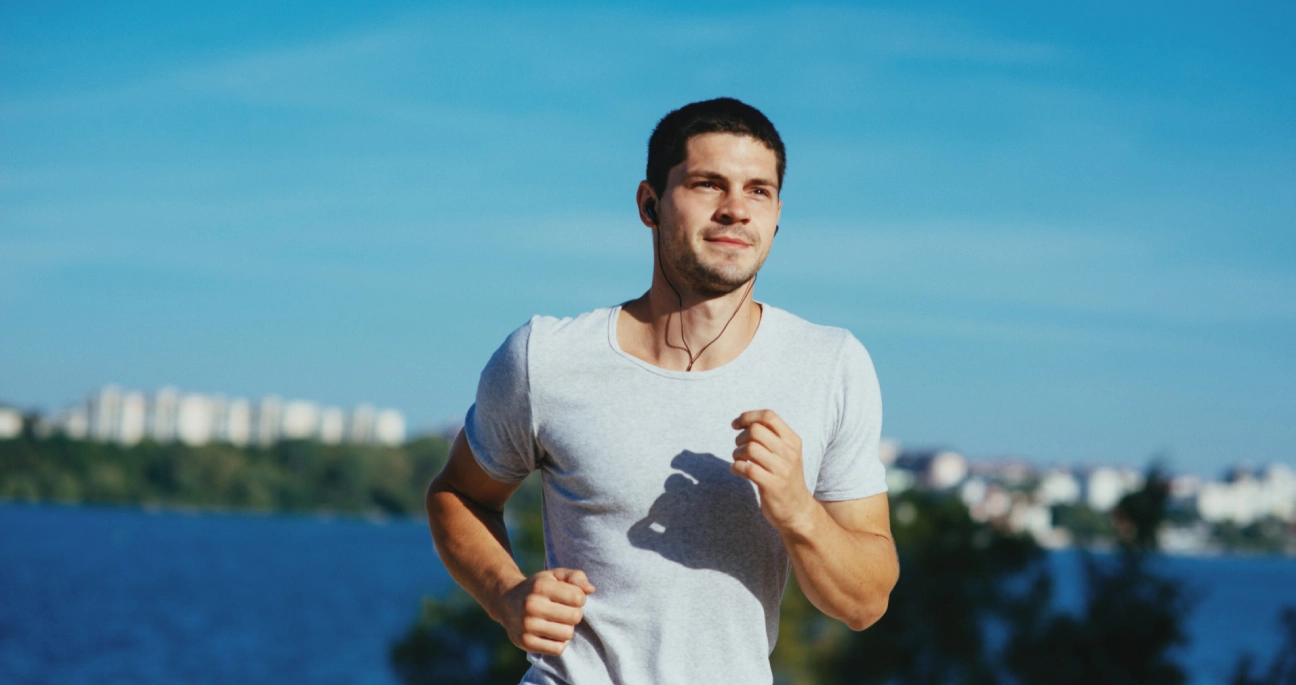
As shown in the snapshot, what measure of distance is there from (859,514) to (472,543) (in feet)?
3.27

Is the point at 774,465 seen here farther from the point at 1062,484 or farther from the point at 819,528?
the point at 1062,484

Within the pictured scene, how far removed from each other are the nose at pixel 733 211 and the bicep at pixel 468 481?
3.01 feet

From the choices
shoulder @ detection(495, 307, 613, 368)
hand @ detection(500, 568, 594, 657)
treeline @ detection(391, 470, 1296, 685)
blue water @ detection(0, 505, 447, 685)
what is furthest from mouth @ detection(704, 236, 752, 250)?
blue water @ detection(0, 505, 447, 685)

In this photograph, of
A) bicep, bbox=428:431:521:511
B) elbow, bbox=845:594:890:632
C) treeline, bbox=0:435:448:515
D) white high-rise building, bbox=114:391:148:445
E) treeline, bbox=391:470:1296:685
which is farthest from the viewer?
white high-rise building, bbox=114:391:148:445

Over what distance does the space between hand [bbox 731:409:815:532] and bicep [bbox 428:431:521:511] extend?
2.90ft

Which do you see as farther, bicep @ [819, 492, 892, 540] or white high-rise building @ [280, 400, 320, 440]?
white high-rise building @ [280, 400, 320, 440]

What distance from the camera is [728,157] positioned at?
3219 millimetres

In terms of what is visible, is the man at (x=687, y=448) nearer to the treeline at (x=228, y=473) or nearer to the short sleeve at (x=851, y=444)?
the short sleeve at (x=851, y=444)

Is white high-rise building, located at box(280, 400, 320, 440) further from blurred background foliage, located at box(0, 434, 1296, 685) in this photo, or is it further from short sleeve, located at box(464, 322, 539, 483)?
short sleeve, located at box(464, 322, 539, 483)

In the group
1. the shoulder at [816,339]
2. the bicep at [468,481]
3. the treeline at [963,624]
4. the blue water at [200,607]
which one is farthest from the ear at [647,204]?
the blue water at [200,607]

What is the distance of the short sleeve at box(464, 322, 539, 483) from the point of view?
328 centimetres

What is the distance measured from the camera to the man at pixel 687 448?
309cm

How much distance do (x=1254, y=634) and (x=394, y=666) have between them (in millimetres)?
72283

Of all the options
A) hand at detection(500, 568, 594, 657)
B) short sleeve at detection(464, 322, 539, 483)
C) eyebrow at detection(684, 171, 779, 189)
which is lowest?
hand at detection(500, 568, 594, 657)
